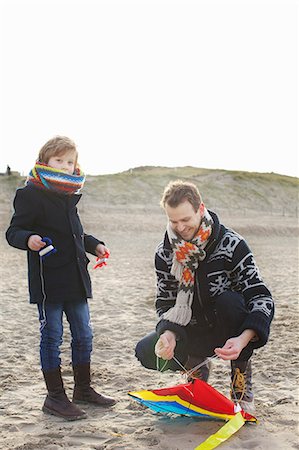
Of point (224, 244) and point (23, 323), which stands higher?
point (224, 244)

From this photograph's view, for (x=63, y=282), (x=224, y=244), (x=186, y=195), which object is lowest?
(x=63, y=282)

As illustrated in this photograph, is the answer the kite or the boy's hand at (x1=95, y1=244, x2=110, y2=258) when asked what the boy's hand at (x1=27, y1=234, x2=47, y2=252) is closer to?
the boy's hand at (x1=95, y1=244, x2=110, y2=258)

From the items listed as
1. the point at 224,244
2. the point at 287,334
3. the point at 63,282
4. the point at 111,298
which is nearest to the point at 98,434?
the point at 63,282

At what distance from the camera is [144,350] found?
370cm

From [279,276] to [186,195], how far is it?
774 centimetres

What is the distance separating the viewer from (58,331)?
12.3 ft

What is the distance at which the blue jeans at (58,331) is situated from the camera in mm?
3715

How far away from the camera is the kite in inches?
131

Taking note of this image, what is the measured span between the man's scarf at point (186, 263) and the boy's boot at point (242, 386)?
42 cm

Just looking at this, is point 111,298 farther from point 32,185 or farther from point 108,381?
point 32,185

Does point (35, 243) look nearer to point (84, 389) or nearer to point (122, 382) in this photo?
point (84, 389)

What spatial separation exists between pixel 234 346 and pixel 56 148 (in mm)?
1574

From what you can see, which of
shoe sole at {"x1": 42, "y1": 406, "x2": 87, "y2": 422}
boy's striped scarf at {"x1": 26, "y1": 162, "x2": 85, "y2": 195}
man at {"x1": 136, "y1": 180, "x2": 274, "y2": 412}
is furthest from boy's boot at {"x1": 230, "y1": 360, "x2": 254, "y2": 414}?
boy's striped scarf at {"x1": 26, "y1": 162, "x2": 85, "y2": 195}

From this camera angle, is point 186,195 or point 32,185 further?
point 32,185
